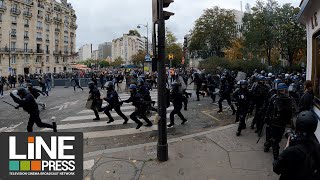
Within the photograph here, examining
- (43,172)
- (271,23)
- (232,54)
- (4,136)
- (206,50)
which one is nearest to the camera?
(43,172)

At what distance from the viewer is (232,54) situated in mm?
48500

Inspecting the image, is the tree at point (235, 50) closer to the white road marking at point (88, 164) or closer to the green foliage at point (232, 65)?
the green foliage at point (232, 65)

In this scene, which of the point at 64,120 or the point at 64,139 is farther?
the point at 64,120

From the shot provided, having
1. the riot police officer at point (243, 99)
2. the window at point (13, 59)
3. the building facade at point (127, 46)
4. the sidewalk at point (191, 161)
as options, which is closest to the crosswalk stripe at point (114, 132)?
the sidewalk at point (191, 161)

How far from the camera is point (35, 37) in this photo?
63.0 meters

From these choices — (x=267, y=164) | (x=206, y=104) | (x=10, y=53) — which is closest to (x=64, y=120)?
(x=206, y=104)

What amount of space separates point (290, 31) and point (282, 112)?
28128mm

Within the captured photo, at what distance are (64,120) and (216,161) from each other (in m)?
7.03

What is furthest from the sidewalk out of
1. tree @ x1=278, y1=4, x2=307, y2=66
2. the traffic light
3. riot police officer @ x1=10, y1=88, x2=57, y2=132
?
tree @ x1=278, y1=4, x2=307, y2=66

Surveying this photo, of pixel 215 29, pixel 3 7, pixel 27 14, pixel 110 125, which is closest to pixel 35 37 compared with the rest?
pixel 27 14

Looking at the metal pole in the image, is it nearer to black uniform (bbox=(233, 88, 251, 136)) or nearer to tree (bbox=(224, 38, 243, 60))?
Result: black uniform (bbox=(233, 88, 251, 136))

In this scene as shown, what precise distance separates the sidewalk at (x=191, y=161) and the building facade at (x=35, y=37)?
1864 inches

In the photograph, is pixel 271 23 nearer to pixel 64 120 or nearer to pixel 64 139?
pixel 64 120

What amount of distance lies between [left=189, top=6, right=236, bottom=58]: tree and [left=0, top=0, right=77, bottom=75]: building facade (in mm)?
30933
